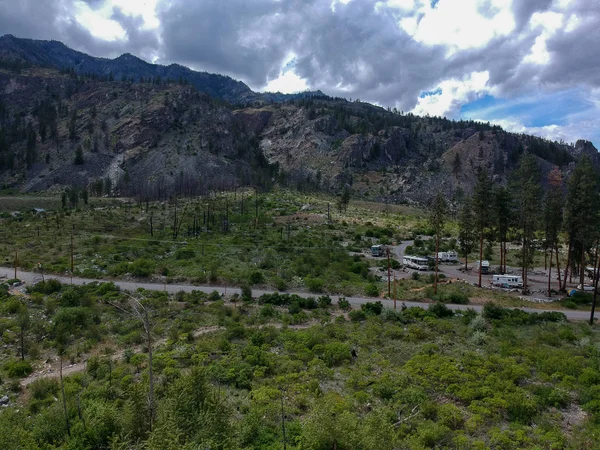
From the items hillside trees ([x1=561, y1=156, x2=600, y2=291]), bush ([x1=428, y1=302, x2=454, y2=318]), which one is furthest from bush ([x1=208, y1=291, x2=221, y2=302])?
hillside trees ([x1=561, y1=156, x2=600, y2=291])

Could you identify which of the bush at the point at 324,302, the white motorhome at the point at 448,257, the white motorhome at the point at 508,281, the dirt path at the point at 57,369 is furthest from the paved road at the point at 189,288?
the white motorhome at the point at 448,257

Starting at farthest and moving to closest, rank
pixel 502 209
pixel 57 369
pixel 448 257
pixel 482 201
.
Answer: pixel 448 257 → pixel 502 209 → pixel 482 201 → pixel 57 369

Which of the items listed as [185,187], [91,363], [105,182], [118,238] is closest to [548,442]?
[91,363]

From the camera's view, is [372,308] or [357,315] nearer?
[357,315]

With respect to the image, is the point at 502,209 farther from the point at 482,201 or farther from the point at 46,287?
the point at 46,287

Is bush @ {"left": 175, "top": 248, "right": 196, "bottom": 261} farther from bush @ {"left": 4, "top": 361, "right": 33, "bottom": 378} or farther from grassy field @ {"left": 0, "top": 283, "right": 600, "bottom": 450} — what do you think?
bush @ {"left": 4, "top": 361, "right": 33, "bottom": 378}

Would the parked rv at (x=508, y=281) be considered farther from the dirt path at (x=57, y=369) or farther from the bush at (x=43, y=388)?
the bush at (x=43, y=388)

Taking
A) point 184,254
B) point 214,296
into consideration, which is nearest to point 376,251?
point 184,254

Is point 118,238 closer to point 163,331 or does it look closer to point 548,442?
point 163,331
